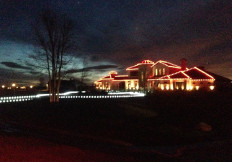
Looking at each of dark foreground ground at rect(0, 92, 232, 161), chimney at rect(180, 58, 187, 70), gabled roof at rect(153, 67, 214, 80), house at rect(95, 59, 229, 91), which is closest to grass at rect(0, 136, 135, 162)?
dark foreground ground at rect(0, 92, 232, 161)

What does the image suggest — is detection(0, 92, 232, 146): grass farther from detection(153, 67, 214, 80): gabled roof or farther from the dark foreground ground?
detection(153, 67, 214, 80): gabled roof

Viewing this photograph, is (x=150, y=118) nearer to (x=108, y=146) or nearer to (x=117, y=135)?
(x=117, y=135)

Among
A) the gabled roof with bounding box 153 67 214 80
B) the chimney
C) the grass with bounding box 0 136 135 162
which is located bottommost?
the grass with bounding box 0 136 135 162

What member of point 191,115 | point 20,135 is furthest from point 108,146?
point 191,115

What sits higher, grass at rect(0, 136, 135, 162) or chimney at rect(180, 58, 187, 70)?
chimney at rect(180, 58, 187, 70)

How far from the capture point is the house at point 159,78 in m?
43.8

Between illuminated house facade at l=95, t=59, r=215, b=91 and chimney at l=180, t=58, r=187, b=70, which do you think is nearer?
illuminated house facade at l=95, t=59, r=215, b=91

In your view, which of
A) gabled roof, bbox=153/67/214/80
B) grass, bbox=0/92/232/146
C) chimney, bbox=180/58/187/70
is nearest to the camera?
grass, bbox=0/92/232/146

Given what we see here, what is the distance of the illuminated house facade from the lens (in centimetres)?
4381

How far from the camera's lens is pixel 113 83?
223 ft

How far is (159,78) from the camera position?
160 feet

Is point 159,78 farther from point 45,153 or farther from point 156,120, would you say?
point 45,153

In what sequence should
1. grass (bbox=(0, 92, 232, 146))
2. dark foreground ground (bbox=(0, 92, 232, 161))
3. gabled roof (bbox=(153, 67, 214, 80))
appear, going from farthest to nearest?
gabled roof (bbox=(153, 67, 214, 80)) → grass (bbox=(0, 92, 232, 146)) → dark foreground ground (bbox=(0, 92, 232, 161))

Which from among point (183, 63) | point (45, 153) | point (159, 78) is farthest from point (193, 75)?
point (45, 153)
